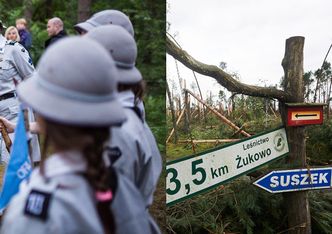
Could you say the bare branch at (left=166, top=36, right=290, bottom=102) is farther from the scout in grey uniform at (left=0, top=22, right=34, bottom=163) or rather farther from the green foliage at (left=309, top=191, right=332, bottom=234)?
the scout in grey uniform at (left=0, top=22, right=34, bottom=163)

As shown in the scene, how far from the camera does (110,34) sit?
6.13ft

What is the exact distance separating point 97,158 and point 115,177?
188 millimetres

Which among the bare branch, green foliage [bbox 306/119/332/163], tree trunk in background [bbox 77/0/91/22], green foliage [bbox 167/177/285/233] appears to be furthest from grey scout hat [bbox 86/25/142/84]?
tree trunk in background [bbox 77/0/91/22]

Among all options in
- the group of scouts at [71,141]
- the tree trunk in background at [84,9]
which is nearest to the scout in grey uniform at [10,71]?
the group of scouts at [71,141]

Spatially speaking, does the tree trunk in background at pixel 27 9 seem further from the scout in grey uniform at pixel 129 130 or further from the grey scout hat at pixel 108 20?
the scout in grey uniform at pixel 129 130

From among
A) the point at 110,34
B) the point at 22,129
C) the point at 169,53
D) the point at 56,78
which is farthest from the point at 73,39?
the point at 169,53

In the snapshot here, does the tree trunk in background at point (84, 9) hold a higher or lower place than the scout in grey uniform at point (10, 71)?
higher

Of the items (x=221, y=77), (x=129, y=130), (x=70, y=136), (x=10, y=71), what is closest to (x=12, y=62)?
(x=10, y=71)

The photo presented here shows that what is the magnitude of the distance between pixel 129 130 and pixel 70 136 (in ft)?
1.49

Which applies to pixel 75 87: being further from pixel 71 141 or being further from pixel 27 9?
pixel 27 9

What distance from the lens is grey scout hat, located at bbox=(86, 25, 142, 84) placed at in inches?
72.7

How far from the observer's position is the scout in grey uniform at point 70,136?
4.18ft

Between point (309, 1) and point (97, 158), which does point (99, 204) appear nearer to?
point (97, 158)

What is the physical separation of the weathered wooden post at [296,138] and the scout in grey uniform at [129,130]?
94.0 inches
